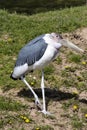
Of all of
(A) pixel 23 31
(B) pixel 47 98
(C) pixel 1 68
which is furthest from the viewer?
(A) pixel 23 31

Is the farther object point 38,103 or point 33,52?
point 38,103

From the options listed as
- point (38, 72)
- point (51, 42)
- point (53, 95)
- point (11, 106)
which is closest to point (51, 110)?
point (53, 95)

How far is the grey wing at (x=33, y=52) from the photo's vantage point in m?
7.18

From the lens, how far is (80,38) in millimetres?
10352

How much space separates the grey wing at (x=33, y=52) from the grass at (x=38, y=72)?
0.83 meters

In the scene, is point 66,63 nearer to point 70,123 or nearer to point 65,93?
point 65,93

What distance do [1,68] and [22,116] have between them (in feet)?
7.06

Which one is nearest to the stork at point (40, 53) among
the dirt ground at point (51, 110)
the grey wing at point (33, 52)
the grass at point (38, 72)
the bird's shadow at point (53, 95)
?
the grey wing at point (33, 52)

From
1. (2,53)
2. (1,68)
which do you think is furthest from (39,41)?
(2,53)

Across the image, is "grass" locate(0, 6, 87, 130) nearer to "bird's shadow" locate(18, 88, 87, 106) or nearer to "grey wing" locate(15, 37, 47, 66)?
"bird's shadow" locate(18, 88, 87, 106)

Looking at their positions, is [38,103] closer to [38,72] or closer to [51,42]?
[51,42]

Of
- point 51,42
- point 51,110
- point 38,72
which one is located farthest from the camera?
point 38,72

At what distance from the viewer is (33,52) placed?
727 centimetres

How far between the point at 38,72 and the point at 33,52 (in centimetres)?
184
